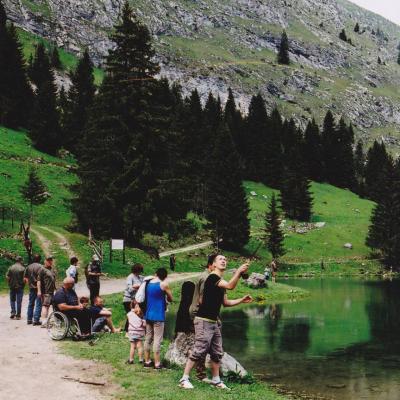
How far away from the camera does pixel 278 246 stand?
75.5m

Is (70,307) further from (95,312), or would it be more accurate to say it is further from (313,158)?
(313,158)

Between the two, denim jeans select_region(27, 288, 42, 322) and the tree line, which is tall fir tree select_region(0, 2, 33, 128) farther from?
denim jeans select_region(27, 288, 42, 322)

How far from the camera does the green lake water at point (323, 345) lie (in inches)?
685

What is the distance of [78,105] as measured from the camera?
94.1 meters

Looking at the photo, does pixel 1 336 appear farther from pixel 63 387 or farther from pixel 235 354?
pixel 235 354

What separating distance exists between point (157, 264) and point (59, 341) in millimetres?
28741

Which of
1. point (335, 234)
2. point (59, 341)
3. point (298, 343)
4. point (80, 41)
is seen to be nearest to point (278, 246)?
point (335, 234)

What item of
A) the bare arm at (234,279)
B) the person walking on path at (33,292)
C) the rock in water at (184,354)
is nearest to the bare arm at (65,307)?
the person walking on path at (33,292)

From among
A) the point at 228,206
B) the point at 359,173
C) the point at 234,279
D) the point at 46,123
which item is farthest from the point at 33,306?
the point at 359,173

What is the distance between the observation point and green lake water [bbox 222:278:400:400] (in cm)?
1741

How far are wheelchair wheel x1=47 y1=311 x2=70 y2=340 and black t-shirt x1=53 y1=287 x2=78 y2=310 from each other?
1.37ft

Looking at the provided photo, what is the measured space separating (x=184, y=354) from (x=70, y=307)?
531cm

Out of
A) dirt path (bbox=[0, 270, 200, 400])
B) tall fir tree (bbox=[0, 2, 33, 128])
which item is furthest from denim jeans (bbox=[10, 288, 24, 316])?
tall fir tree (bbox=[0, 2, 33, 128])

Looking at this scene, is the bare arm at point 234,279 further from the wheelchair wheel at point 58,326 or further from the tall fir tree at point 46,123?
the tall fir tree at point 46,123
